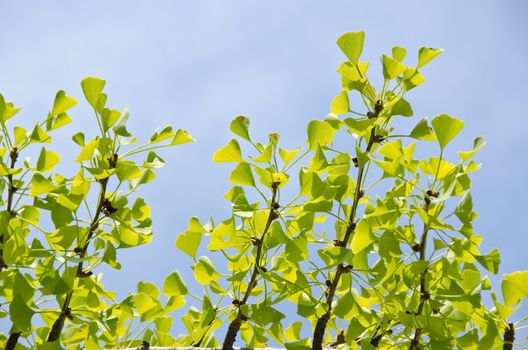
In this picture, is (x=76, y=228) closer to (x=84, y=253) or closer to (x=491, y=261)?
(x=84, y=253)

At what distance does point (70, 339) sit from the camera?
2342 mm

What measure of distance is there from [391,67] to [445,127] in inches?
9.9

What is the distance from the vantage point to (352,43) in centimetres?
191

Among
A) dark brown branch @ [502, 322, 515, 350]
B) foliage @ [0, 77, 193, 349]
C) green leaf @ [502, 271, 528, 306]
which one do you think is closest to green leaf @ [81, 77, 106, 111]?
foliage @ [0, 77, 193, 349]

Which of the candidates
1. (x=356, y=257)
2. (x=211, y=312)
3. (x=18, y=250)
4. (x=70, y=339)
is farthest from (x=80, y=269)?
(x=356, y=257)

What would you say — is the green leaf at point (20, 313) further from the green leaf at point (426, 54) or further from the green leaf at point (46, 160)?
the green leaf at point (426, 54)

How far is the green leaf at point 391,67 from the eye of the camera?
1872 millimetres

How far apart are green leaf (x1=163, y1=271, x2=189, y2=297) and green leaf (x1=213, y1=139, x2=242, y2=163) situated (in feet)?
1.51

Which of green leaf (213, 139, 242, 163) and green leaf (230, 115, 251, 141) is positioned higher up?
green leaf (230, 115, 251, 141)

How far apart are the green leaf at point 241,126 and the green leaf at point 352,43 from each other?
387 mm

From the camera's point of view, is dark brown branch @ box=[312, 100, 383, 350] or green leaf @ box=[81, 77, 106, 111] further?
green leaf @ box=[81, 77, 106, 111]

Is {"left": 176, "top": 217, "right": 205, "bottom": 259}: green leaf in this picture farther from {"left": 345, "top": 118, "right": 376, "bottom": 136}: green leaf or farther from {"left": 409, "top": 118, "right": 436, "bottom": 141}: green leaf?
{"left": 409, "top": 118, "right": 436, "bottom": 141}: green leaf

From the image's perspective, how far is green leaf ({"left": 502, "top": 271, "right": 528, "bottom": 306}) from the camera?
201 centimetres

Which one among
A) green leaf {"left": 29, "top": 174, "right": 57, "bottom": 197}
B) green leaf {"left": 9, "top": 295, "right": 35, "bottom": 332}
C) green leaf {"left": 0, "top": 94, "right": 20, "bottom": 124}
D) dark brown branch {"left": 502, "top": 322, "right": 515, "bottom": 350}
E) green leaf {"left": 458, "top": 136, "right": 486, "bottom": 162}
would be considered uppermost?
green leaf {"left": 0, "top": 94, "right": 20, "bottom": 124}
